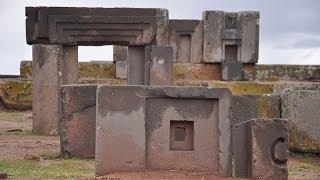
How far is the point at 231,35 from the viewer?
2209 cm

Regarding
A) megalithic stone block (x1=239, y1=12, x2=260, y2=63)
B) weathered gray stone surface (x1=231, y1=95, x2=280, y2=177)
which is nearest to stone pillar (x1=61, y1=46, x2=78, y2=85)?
weathered gray stone surface (x1=231, y1=95, x2=280, y2=177)

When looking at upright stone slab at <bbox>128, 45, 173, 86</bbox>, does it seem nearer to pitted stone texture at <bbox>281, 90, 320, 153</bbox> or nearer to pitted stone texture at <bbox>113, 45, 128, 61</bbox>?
pitted stone texture at <bbox>281, 90, 320, 153</bbox>

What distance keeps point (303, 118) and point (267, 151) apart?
3.41 metres

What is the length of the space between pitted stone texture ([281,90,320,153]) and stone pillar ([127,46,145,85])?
3.96 meters

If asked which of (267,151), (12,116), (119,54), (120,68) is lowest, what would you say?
(12,116)

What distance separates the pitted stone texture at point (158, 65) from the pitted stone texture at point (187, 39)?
8845 mm

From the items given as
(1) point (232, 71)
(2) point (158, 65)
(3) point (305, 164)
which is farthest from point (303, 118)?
(1) point (232, 71)

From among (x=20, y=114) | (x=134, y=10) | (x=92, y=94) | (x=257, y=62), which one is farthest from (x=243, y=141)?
(x=257, y=62)

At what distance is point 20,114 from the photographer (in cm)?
1741

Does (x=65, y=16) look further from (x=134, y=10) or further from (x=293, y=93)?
(x=293, y=93)

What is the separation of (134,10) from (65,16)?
4.72 feet

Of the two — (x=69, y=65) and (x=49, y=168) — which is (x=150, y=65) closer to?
(x=69, y=65)

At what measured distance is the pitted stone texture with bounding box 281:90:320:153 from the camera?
10484 millimetres

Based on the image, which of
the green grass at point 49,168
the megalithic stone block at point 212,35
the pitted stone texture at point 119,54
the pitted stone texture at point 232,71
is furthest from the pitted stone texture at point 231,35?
the green grass at point 49,168
